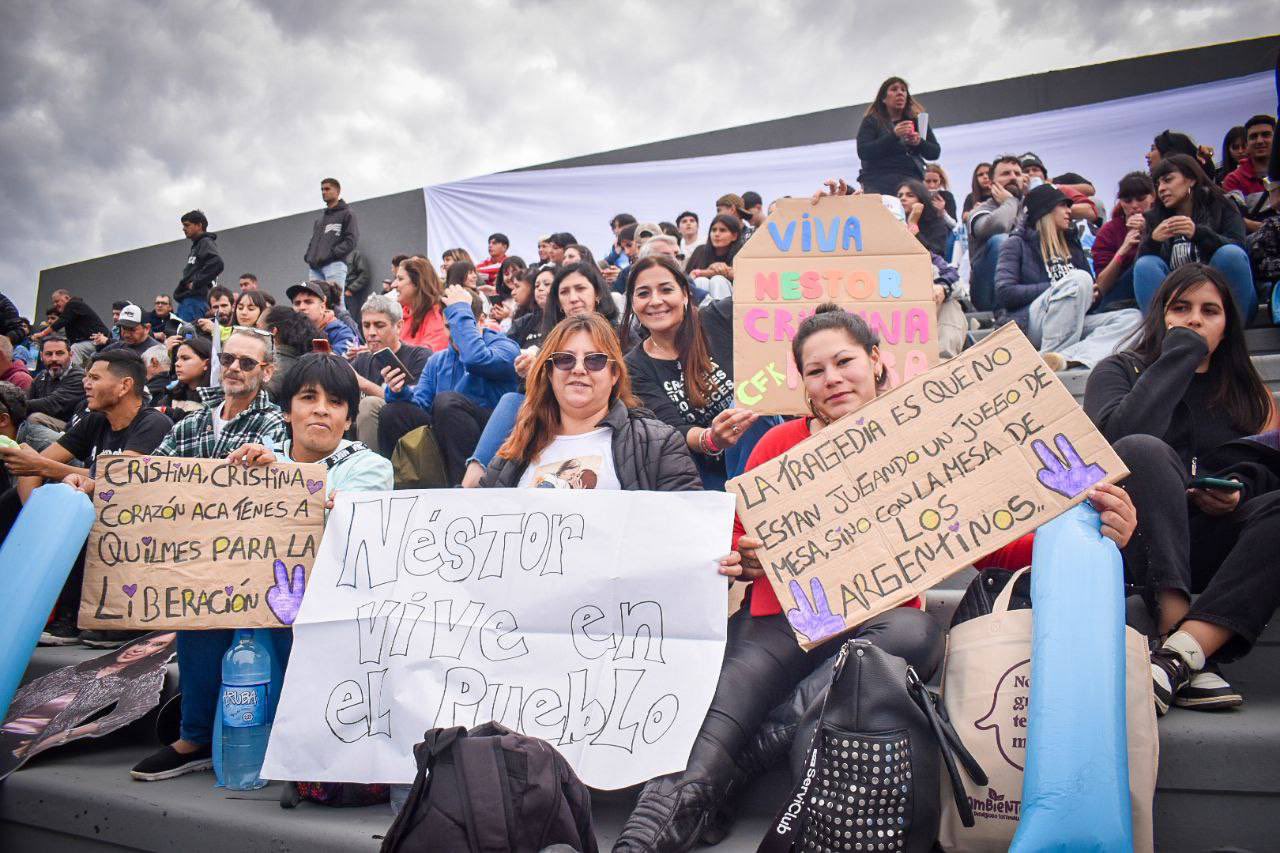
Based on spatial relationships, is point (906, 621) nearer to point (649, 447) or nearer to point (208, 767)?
point (649, 447)

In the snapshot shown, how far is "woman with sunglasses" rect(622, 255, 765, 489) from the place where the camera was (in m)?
3.97

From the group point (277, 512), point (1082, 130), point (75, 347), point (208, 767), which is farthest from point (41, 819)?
point (1082, 130)

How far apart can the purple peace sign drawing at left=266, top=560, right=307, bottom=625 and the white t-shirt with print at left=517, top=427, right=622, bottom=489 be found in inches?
31.4

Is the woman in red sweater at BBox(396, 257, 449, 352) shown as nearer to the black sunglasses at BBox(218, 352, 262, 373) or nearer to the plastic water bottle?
the black sunglasses at BBox(218, 352, 262, 373)

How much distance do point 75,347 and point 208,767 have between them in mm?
9652

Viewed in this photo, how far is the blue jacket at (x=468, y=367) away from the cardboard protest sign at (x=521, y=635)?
1.89 m

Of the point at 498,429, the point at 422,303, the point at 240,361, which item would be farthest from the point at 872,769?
the point at 422,303

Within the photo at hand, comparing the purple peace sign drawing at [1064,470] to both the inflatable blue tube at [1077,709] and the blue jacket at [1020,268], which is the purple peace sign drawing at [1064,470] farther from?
the blue jacket at [1020,268]

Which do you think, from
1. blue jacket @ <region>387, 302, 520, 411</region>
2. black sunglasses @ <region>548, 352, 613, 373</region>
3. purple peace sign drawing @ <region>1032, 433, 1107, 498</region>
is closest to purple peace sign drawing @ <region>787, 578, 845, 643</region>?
purple peace sign drawing @ <region>1032, 433, 1107, 498</region>

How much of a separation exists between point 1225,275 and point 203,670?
5.24 metres

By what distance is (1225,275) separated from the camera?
4.75 metres

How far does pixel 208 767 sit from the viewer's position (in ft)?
9.80

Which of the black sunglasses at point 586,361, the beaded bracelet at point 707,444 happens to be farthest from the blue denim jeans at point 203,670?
the beaded bracelet at point 707,444

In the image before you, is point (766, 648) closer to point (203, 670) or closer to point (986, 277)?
point (203, 670)
